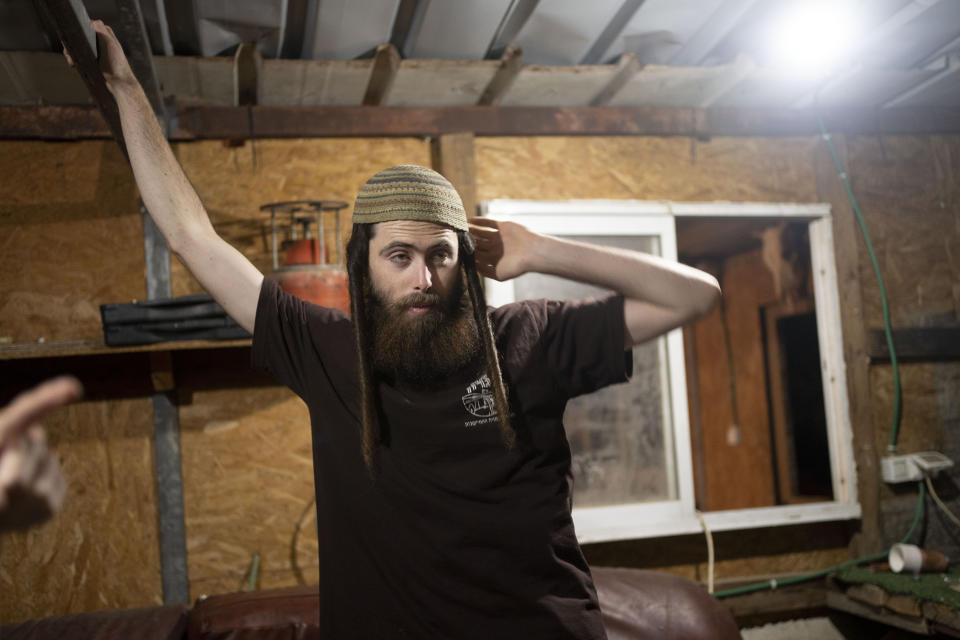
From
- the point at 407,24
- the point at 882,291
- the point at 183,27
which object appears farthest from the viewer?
the point at 882,291

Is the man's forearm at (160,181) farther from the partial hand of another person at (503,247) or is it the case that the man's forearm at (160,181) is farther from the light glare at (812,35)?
the light glare at (812,35)

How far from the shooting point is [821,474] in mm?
5422

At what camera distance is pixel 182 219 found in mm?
1464

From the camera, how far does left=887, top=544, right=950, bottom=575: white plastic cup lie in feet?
10.6

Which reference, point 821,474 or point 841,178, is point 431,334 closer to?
point 841,178

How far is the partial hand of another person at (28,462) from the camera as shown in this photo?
57 centimetres

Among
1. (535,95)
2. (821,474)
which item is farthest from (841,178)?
(821,474)

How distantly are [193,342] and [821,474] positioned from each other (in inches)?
183

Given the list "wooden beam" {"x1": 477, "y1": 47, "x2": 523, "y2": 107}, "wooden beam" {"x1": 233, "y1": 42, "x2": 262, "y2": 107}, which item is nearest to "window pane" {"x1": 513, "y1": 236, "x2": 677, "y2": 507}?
"wooden beam" {"x1": 477, "y1": 47, "x2": 523, "y2": 107}

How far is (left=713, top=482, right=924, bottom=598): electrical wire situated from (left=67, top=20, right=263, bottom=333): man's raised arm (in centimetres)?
284

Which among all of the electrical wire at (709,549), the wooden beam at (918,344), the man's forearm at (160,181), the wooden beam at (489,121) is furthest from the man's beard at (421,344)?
the wooden beam at (918,344)

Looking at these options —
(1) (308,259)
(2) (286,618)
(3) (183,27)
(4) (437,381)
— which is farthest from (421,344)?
(3) (183,27)

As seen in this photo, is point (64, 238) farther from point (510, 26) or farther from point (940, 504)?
point (940, 504)

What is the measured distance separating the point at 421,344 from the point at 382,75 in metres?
1.89
